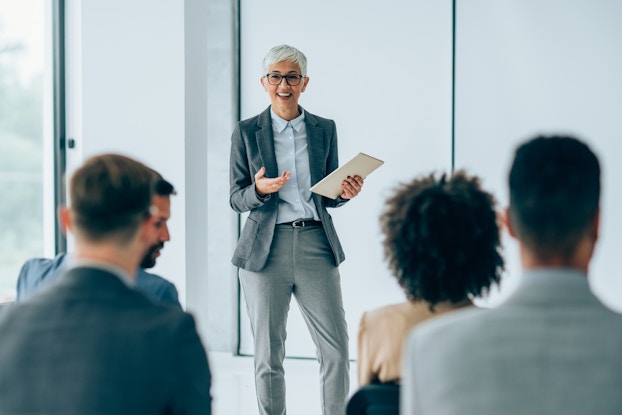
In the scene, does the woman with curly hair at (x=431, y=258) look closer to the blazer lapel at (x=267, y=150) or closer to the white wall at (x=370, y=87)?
the blazer lapel at (x=267, y=150)

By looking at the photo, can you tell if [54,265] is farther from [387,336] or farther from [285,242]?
[285,242]

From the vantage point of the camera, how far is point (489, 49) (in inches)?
169

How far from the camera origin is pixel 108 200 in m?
1.27

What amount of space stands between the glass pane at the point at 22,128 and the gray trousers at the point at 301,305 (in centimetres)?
168

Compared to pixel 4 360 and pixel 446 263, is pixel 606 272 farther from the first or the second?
pixel 4 360

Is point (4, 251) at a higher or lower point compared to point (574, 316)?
lower

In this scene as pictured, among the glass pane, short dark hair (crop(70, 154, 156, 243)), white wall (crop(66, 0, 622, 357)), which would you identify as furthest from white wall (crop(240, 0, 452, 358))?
short dark hair (crop(70, 154, 156, 243))

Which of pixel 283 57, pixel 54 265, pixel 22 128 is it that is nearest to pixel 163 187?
pixel 54 265

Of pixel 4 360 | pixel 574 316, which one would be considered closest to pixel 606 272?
pixel 574 316

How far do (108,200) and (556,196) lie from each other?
766mm

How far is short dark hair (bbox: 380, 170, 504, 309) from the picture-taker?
1469 mm

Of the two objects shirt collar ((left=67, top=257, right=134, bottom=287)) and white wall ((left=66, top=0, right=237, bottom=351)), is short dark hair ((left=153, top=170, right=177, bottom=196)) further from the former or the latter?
white wall ((left=66, top=0, right=237, bottom=351))

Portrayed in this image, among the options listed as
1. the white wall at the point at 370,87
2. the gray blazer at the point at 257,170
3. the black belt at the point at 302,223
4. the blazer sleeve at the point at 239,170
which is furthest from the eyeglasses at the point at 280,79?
the white wall at the point at 370,87

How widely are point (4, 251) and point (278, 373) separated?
2067mm
